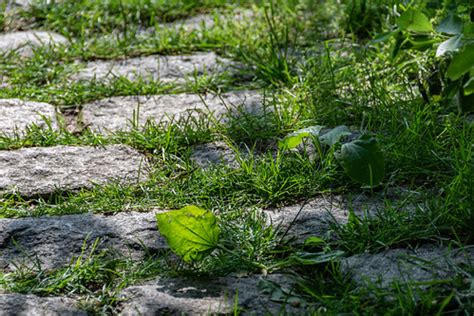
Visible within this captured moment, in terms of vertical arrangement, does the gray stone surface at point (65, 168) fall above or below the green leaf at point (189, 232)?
below

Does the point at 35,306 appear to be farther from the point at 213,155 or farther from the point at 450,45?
the point at 450,45

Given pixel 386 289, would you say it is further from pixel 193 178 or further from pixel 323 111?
pixel 323 111

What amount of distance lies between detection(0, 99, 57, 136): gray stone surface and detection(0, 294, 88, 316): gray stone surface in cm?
117

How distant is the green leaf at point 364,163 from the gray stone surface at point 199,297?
0.45 meters

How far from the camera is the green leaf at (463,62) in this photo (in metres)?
2.58

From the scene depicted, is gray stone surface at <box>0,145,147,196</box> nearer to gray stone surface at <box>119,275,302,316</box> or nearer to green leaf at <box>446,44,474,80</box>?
gray stone surface at <box>119,275,302,316</box>

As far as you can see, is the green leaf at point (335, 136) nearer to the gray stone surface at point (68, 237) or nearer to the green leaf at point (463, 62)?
the green leaf at point (463, 62)

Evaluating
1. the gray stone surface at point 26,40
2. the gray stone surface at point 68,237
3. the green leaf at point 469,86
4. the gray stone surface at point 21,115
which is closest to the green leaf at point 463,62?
the green leaf at point 469,86

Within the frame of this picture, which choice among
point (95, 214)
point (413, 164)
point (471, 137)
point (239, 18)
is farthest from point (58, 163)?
point (239, 18)

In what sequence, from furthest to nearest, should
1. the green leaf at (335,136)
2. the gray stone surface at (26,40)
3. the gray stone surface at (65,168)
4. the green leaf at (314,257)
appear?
the gray stone surface at (26,40), the gray stone surface at (65,168), the green leaf at (335,136), the green leaf at (314,257)

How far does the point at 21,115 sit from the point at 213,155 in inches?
36.0

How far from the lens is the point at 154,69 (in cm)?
380

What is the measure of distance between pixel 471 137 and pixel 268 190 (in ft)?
2.35

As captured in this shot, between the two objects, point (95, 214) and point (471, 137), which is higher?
point (471, 137)
